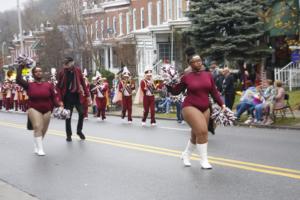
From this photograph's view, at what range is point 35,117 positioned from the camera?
1230cm

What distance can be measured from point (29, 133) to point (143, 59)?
27812 mm

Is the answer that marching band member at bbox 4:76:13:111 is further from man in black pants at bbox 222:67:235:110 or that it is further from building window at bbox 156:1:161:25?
man in black pants at bbox 222:67:235:110

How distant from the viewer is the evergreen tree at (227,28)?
27531mm

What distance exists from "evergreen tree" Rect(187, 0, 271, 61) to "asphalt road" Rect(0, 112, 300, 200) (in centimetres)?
1268

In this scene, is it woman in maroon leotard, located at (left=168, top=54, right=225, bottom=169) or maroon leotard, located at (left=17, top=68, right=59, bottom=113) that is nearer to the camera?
woman in maroon leotard, located at (left=168, top=54, right=225, bottom=169)

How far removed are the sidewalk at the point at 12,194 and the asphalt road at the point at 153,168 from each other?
6.7 inches

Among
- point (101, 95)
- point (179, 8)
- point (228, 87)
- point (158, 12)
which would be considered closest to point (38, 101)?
point (228, 87)

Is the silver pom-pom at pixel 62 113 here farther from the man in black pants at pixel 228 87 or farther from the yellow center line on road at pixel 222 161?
the man in black pants at pixel 228 87

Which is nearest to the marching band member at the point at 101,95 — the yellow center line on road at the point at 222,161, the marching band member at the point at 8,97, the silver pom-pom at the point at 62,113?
the yellow center line on road at the point at 222,161

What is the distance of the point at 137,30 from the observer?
47812 millimetres

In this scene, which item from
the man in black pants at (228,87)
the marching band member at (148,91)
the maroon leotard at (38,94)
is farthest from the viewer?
the man in black pants at (228,87)

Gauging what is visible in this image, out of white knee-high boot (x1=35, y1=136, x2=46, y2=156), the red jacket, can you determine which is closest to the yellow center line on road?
the red jacket

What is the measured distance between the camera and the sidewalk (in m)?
8.11

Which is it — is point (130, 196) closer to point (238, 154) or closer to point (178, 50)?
point (238, 154)
